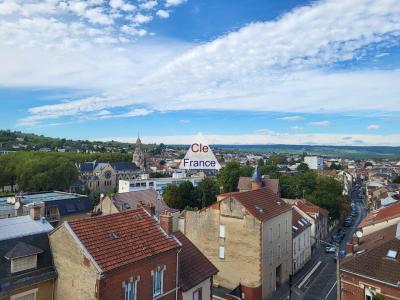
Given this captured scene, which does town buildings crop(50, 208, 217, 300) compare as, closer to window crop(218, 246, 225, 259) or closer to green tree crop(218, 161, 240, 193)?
window crop(218, 246, 225, 259)

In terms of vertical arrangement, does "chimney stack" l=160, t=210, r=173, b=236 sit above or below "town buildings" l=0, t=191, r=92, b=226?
above

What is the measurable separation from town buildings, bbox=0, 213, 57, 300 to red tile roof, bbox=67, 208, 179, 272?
234cm

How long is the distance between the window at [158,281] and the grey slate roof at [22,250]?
19.3 feet

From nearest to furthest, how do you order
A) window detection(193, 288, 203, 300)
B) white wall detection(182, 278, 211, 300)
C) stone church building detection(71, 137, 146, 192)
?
white wall detection(182, 278, 211, 300), window detection(193, 288, 203, 300), stone church building detection(71, 137, 146, 192)

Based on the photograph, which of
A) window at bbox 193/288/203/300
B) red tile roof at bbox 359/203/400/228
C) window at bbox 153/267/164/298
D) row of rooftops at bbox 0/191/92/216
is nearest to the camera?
window at bbox 153/267/164/298

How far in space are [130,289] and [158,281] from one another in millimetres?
2191

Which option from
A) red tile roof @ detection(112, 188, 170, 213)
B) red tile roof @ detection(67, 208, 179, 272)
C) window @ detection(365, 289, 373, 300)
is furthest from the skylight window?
red tile roof @ detection(112, 188, 170, 213)

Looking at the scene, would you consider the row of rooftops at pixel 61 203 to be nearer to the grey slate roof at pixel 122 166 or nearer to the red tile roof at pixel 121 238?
the red tile roof at pixel 121 238

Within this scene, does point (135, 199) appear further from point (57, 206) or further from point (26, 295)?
point (26, 295)

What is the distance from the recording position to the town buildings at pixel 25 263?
1529cm

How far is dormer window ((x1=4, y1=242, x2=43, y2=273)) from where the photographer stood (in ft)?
51.6

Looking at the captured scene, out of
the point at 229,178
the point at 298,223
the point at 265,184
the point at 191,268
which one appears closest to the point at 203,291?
the point at 191,268

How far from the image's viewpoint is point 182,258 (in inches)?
888

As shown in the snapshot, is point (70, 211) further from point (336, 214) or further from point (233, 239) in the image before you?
point (336, 214)
